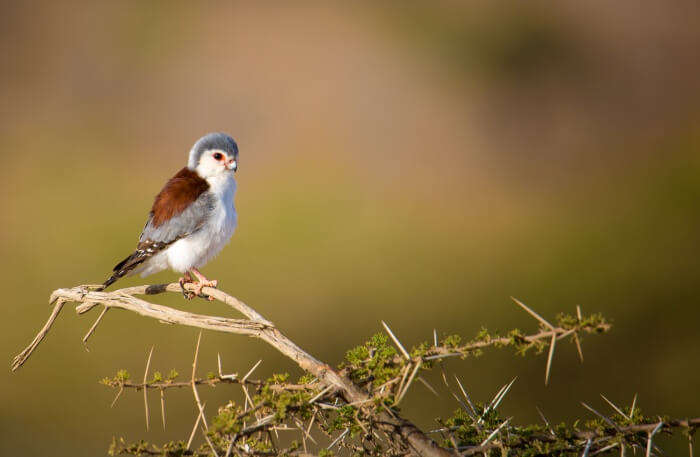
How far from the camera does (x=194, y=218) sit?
3176 mm

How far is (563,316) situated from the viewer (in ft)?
4.73

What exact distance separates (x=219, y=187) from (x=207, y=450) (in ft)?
6.15

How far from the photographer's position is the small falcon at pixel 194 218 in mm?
3176

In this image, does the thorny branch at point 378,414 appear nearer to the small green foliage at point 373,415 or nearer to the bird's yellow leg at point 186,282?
the small green foliage at point 373,415

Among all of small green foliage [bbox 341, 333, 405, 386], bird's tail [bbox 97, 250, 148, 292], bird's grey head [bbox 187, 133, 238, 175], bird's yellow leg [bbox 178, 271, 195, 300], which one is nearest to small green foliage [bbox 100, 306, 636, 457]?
small green foliage [bbox 341, 333, 405, 386]

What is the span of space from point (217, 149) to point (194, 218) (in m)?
0.34

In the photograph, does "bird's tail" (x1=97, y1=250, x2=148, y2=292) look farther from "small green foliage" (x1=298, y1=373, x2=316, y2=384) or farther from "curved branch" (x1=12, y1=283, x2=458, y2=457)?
"small green foliage" (x1=298, y1=373, x2=316, y2=384)

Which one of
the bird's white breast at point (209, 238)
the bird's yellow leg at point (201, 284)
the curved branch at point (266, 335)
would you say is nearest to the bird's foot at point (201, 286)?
the bird's yellow leg at point (201, 284)

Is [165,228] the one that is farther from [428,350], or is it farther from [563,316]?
[563,316]

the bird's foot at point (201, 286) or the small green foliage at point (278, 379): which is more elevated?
the small green foliage at point (278, 379)

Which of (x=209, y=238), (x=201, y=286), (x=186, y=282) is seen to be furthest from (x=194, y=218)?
(x=201, y=286)

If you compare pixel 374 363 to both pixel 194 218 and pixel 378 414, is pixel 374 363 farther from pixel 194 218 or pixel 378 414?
pixel 194 218

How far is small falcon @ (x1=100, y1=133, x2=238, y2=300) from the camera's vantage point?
3.18 metres

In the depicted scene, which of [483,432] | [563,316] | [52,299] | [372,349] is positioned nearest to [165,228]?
[52,299]
